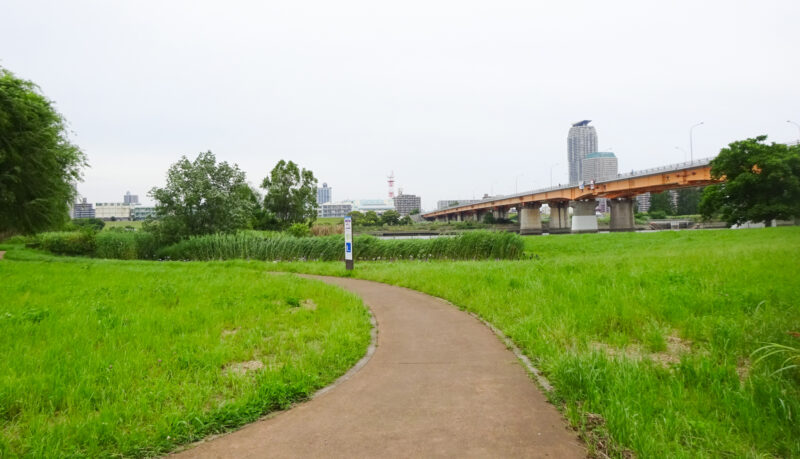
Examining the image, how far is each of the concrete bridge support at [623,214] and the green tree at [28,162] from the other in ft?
181

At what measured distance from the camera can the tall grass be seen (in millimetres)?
20094

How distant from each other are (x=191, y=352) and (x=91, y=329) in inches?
87.3

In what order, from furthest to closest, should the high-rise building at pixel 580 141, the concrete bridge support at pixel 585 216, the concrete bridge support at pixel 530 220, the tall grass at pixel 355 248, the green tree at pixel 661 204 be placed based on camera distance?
the high-rise building at pixel 580 141 < the green tree at pixel 661 204 < the concrete bridge support at pixel 530 220 < the concrete bridge support at pixel 585 216 < the tall grass at pixel 355 248

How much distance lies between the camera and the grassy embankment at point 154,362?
3340 mm

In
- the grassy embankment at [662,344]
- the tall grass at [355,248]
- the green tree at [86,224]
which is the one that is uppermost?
the green tree at [86,224]

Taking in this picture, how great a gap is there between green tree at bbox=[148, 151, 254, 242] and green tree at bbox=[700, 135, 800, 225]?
39.8 meters

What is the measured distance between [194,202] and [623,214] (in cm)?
4913

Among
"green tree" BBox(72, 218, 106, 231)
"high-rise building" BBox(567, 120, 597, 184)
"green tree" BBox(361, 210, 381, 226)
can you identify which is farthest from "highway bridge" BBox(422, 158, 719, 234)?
"high-rise building" BBox(567, 120, 597, 184)

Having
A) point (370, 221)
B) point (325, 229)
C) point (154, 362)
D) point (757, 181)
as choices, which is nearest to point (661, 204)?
point (370, 221)

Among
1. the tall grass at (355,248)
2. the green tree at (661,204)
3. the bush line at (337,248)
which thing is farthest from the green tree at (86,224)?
the green tree at (661,204)

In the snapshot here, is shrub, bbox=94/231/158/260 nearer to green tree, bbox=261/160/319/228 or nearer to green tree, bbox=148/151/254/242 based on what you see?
green tree, bbox=148/151/254/242

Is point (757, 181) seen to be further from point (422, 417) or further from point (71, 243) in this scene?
point (71, 243)

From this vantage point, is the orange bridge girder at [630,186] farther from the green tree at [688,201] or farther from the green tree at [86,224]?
the green tree at [688,201]

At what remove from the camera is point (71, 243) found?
29.3 m
